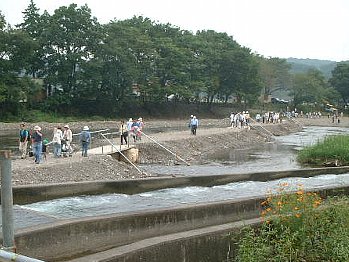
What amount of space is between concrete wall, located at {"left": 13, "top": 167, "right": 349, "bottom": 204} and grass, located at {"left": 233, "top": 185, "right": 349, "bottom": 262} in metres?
6.08

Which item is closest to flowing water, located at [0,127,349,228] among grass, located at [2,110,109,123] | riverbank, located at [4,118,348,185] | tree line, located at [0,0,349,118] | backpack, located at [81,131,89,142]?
riverbank, located at [4,118,348,185]

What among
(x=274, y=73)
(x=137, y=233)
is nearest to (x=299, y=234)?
Result: (x=137, y=233)

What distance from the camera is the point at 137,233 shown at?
1061 cm

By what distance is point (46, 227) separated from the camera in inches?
357

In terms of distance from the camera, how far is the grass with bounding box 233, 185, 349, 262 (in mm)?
8312

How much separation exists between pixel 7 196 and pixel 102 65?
203 ft

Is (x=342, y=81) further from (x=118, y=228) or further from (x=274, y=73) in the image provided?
(x=118, y=228)

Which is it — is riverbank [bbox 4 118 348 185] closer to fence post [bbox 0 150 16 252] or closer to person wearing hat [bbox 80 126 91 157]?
person wearing hat [bbox 80 126 91 157]

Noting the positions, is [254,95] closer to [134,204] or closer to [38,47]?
[38,47]

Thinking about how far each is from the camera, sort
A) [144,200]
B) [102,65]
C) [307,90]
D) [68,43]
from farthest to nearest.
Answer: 1. [307,90]
2. [102,65]
3. [68,43]
4. [144,200]

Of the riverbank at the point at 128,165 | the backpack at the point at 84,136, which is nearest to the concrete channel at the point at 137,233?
the riverbank at the point at 128,165

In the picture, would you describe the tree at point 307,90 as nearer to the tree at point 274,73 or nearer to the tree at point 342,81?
the tree at point 274,73

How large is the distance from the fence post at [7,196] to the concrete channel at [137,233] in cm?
236

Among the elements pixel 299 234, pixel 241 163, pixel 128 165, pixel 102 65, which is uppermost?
pixel 102 65
